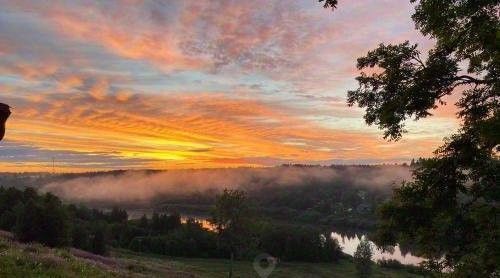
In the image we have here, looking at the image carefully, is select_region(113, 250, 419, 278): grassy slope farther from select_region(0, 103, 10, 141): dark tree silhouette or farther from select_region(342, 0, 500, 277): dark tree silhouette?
select_region(0, 103, 10, 141): dark tree silhouette

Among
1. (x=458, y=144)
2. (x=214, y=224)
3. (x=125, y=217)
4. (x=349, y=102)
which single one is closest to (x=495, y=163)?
(x=458, y=144)

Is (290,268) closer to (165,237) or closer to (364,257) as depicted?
(364,257)

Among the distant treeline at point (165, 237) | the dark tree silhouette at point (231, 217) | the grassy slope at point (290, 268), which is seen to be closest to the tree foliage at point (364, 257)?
the grassy slope at point (290, 268)

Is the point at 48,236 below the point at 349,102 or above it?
below

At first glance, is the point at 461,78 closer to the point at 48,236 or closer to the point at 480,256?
the point at 480,256

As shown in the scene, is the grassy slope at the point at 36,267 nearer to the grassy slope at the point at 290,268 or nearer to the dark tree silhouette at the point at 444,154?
the dark tree silhouette at the point at 444,154

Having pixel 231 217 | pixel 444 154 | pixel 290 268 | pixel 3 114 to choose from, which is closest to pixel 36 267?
pixel 3 114

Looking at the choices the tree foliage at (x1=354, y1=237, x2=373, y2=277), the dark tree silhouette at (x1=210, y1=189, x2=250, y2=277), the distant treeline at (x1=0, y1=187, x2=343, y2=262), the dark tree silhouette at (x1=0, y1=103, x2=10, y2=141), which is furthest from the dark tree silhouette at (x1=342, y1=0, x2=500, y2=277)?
the tree foliage at (x1=354, y1=237, x2=373, y2=277)

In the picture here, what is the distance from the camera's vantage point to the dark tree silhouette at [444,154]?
14836 millimetres

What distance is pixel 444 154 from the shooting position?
1717cm

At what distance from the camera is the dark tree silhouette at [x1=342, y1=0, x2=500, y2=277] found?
14836 mm

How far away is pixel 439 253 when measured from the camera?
17172 mm

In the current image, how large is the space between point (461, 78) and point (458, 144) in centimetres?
258

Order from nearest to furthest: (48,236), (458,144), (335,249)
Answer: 1. (458,144)
2. (48,236)
3. (335,249)
